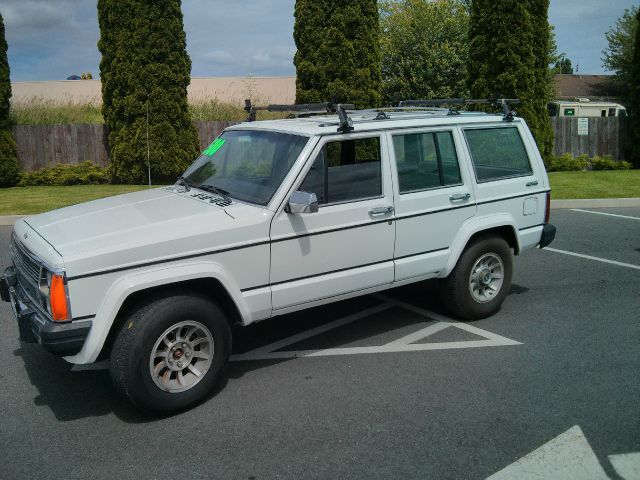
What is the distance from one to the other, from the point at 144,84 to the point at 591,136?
46.3ft

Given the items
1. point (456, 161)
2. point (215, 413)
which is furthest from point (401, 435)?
point (456, 161)

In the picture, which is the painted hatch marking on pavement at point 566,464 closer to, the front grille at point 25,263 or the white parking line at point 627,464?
the white parking line at point 627,464

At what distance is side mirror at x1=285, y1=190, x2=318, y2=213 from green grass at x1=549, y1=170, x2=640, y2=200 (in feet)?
33.3

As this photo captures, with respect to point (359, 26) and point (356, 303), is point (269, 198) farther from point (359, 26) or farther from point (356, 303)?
point (359, 26)

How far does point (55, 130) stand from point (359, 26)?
9.23 meters

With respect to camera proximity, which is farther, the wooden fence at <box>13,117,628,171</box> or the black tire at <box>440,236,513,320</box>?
the wooden fence at <box>13,117,628,171</box>

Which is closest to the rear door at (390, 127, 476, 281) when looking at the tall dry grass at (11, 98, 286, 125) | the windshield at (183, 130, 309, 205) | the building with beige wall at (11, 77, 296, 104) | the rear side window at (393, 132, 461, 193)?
the rear side window at (393, 132, 461, 193)

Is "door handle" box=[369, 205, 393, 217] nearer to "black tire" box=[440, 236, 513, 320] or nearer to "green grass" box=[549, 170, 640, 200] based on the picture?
"black tire" box=[440, 236, 513, 320]

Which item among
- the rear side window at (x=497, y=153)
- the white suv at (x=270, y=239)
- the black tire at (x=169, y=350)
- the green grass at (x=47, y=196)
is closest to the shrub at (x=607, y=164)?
the green grass at (x=47, y=196)

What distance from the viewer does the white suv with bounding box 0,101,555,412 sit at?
155 inches

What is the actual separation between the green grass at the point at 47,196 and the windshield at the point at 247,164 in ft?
26.1

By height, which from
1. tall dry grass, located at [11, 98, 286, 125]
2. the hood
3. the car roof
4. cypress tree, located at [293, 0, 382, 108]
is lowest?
the hood

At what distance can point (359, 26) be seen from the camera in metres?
16.8

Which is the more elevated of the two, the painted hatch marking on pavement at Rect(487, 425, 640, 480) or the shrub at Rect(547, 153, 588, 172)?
the shrub at Rect(547, 153, 588, 172)
